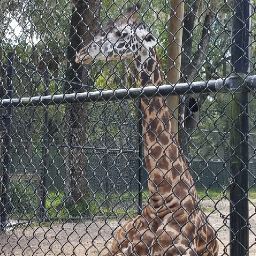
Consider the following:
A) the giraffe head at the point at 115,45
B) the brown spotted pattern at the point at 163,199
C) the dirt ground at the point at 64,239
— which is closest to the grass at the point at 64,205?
the dirt ground at the point at 64,239

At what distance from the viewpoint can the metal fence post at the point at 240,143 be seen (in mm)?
2592

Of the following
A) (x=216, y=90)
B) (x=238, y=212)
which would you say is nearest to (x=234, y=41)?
(x=216, y=90)

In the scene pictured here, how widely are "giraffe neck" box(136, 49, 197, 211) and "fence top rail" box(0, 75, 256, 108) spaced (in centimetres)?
82

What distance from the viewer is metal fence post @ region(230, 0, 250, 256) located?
2.59 metres

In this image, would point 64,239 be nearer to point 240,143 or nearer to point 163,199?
point 163,199

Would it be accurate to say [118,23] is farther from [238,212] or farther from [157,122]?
[238,212]

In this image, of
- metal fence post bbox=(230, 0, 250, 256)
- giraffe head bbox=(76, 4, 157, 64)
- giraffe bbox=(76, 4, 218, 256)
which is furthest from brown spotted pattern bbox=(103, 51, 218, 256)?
metal fence post bbox=(230, 0, 250, 256)

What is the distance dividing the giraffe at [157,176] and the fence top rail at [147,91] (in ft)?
2.02

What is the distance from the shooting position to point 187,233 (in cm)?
397

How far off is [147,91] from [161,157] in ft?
3.55

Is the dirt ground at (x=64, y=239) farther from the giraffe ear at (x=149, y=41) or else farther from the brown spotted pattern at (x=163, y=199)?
the giraffe ear at (x=149, y=41)

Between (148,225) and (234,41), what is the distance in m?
1.80

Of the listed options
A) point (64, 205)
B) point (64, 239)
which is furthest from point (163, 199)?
point (64, 239)

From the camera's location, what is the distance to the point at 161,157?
398 centimetres
